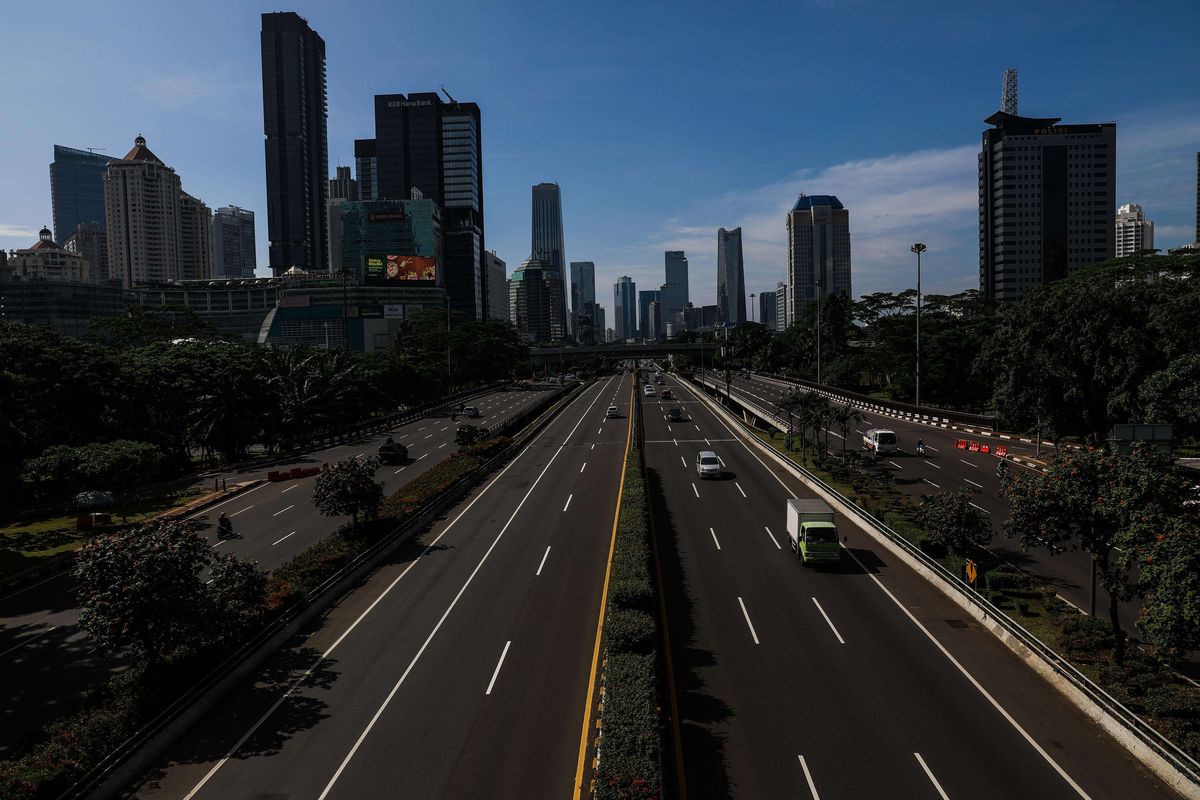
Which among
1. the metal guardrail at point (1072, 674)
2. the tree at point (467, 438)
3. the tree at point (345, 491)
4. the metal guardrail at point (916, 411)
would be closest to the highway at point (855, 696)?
the metal guardrail at point (1072, 674)

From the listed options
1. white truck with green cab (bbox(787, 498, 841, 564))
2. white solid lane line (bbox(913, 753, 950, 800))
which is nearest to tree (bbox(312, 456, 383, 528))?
Answer: white truck with green cab (bbox(787, 498, 841, 564))

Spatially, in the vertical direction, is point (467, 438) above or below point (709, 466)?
above

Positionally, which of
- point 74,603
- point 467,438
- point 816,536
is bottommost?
point 74,603

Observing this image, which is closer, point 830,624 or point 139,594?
point 139,594

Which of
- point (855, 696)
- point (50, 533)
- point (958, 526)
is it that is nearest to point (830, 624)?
point (855, 696)

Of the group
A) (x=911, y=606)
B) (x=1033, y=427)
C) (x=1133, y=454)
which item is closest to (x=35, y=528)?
(x=911, y=606)

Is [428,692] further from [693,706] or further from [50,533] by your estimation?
[50,533]

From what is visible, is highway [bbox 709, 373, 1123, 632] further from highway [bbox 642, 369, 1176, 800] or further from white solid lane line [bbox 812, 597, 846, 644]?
white solid lane line [bbox 812, 597, 846, 644]
